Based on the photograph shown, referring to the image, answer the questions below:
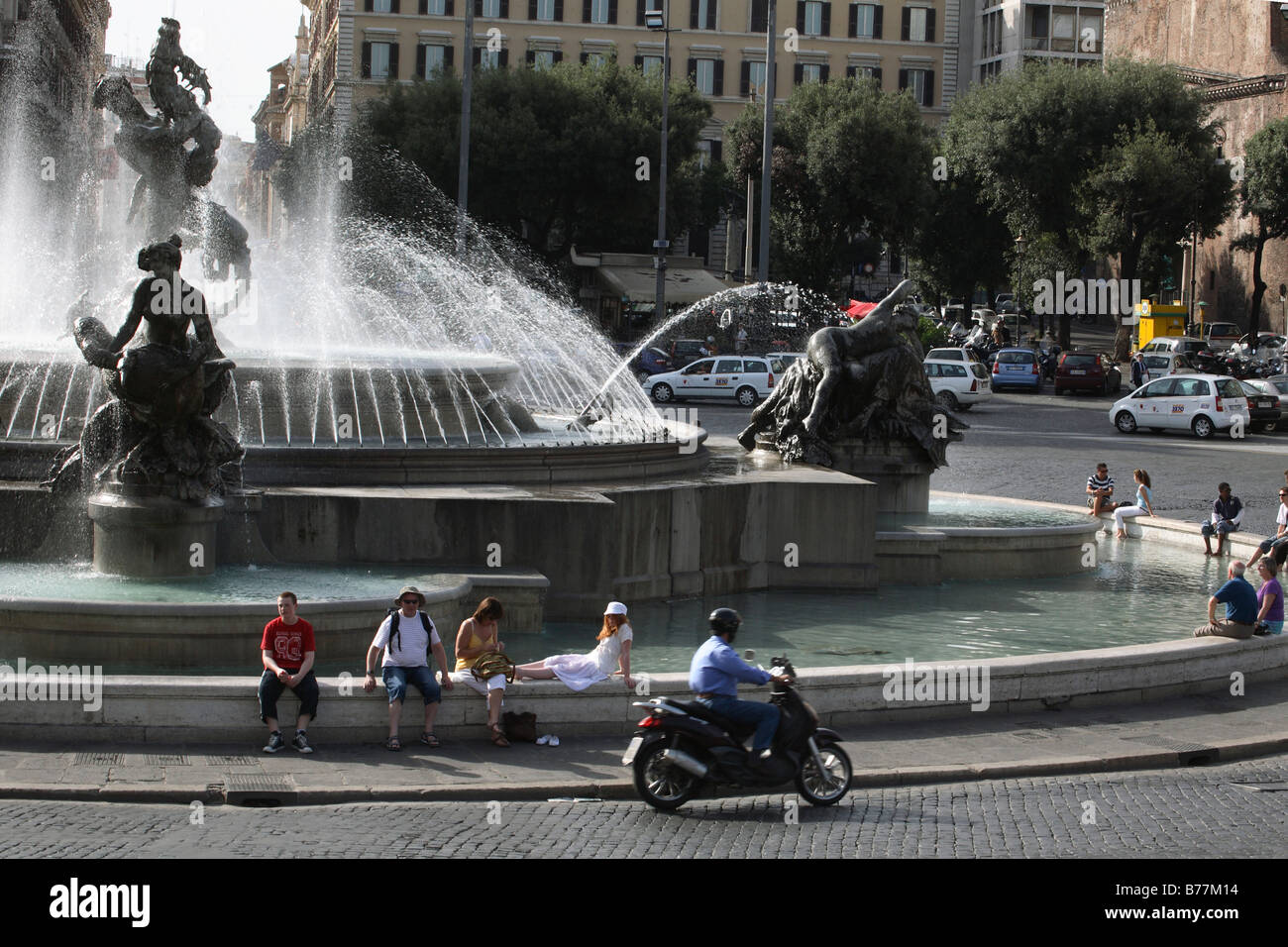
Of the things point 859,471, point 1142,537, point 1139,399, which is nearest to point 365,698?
point 859,471

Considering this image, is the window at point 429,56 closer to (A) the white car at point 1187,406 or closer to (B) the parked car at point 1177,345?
(B) the parked car at point 1177,345

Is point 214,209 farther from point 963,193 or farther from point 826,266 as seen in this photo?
point 963,193

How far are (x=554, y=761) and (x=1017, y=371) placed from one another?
40135 mm

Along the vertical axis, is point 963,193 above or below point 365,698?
above

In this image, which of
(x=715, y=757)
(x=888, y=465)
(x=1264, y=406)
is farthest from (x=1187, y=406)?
(x=715, y=757)

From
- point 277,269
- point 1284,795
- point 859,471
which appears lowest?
point 1284,795

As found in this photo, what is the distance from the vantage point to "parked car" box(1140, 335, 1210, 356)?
52.8 m

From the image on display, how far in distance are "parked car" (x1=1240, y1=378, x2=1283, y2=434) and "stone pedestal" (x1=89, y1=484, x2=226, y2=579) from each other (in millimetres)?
29077

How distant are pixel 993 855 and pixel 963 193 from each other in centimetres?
5804

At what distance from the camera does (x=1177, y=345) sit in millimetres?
52438

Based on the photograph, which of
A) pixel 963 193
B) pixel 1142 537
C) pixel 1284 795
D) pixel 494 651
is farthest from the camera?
pixel 963 193

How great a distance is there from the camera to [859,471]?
1811 cm

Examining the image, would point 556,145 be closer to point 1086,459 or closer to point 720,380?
point 720,380

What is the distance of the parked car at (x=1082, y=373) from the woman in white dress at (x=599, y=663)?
3840 cm
